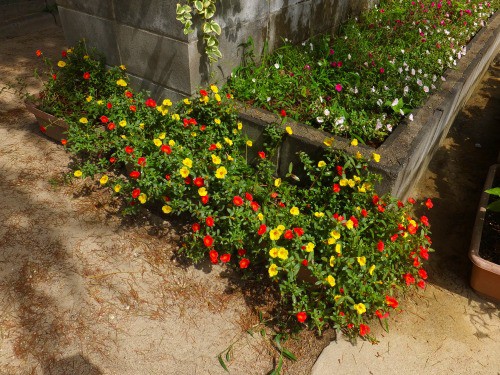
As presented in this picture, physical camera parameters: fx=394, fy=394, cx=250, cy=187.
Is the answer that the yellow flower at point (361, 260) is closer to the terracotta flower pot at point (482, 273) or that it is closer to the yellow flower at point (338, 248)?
the yellow flower at point (338, 248)

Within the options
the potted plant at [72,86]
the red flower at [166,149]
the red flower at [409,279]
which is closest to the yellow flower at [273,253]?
the red flower at [409,279]

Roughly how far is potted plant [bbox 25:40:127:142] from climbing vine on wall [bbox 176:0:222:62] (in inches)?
35.0

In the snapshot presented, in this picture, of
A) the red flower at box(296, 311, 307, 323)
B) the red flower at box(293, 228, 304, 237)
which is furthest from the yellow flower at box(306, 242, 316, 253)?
the red flower at box(296, 311, 307, 323)

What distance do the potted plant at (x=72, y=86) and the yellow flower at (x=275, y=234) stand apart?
6.55 feet

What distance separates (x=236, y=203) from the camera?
2.44 m

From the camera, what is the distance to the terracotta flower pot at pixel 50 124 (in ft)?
11.3

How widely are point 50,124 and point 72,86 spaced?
1.31ft

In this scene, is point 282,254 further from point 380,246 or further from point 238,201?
point 380,246

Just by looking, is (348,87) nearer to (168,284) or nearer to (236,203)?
(236,203)

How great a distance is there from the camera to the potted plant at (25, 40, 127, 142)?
342 centimetres

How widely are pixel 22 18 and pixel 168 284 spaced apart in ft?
20.2

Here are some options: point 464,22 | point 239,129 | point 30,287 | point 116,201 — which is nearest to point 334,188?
point 239,129

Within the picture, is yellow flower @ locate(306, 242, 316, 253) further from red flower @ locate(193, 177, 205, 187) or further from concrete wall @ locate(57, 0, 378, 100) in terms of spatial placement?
concrete wall @ locate(57, 0, 378, 100)

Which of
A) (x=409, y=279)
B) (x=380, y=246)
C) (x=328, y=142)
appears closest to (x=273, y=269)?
(x=380, y=246)
